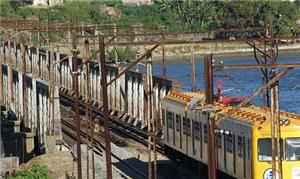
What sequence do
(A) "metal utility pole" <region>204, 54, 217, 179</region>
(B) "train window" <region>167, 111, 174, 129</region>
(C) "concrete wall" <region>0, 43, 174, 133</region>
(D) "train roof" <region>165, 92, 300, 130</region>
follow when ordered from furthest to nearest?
1. (C) "concrete wall" <region>0, 43, 174, 133</region>
2. (B) "train window" <region>167, 111, 174, 129</region>
3. (D) "train roof" <region>165, 92, 300, 130</region>
4. (A) "metal utility pole" <region>204, 54, 217, 179</region>

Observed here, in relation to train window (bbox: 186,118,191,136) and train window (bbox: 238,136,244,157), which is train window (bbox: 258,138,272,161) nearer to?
train window (bbox: 238,136,244,157)

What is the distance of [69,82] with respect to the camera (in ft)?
213

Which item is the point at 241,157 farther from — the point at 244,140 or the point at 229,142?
the point at 229,142

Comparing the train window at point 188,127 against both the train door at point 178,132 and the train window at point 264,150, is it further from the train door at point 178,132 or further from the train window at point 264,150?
the train window at point 264,150

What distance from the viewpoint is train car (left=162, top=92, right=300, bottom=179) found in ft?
78.3

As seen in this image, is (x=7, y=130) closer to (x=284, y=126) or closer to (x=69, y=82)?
(x=69, y=82)

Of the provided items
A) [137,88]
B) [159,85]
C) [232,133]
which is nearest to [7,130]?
[137,88]

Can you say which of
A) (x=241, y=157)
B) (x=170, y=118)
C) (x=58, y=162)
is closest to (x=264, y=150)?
(x=241, y=157)

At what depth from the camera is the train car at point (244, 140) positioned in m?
23.9

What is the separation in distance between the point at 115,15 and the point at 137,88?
79604mm

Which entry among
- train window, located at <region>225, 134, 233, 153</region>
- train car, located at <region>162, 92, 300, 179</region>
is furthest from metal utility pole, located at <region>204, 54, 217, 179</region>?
train window, located at <region>225, 134, 233, 153</region>

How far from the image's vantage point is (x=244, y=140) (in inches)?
976

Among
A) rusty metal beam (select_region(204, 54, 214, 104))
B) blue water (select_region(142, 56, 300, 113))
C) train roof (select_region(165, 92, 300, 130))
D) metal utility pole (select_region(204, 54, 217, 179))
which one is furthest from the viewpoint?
blue water (select_region(142, 56, 300, 113))

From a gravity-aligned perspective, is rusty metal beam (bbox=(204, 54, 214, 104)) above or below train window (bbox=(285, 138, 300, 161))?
above
